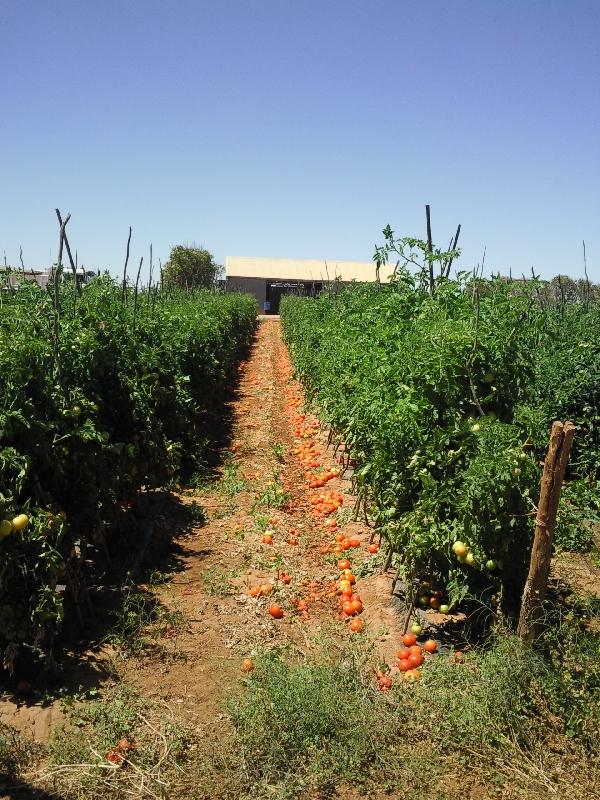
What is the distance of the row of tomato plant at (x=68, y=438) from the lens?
426 centimetres

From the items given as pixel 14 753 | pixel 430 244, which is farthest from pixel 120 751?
pixel 430 244

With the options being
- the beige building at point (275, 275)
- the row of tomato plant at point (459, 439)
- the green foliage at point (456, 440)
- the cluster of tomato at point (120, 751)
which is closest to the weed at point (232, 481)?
the row of tomato plant at point (459, 439)

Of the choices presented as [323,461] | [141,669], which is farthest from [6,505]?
[323,461]

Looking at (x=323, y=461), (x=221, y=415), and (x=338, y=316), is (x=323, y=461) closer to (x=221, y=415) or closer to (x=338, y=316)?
(x=338, y=316)

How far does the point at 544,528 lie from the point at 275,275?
52.8 meters

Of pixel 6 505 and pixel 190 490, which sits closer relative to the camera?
pixel 6 505

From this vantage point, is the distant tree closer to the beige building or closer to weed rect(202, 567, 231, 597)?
the beige building

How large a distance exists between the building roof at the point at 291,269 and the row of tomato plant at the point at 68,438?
47360mm

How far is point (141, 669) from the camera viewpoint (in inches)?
181

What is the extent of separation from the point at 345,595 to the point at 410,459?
1.45 m

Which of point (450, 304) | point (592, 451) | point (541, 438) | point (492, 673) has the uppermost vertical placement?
point (450, 304)

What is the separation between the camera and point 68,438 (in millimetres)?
5020

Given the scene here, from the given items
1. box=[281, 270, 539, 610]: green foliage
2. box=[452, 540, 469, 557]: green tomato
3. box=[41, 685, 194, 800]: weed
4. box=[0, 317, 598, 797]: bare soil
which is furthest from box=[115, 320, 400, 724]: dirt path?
box=[452, 540, 469, 557]: green tomato

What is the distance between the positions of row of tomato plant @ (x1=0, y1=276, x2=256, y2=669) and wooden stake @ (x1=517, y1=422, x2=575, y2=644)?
118 inches
